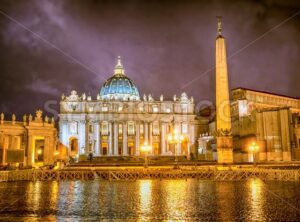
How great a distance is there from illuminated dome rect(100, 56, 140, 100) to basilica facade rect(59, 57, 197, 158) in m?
11.4

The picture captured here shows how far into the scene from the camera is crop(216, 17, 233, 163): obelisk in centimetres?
2403

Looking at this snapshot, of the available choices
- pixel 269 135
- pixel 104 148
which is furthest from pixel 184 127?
pixel 269 135

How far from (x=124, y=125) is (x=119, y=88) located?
16.9m

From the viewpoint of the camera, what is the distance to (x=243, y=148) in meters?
45.0

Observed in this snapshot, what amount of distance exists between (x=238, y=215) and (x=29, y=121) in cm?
3607

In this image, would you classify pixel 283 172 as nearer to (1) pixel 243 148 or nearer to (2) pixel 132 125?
(1) pixel 243 148

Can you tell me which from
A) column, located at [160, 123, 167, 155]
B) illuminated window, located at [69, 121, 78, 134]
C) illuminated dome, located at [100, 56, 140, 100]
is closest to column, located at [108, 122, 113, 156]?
illuminated window, located at [69, 121, 78, 134]

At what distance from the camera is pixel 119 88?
89312 mm

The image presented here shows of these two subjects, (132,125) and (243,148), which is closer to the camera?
(243,148)

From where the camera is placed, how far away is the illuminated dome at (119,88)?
88.2 metres

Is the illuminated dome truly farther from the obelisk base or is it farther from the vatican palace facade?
the obelisk base

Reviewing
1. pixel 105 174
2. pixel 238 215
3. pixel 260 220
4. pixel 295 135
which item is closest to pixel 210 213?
pixel 238 215

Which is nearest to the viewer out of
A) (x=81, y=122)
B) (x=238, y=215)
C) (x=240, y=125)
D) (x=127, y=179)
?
(x=238, y=215)

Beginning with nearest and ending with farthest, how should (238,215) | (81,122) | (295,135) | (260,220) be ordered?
(260,220), (238,215), (295,135), (81,122)
